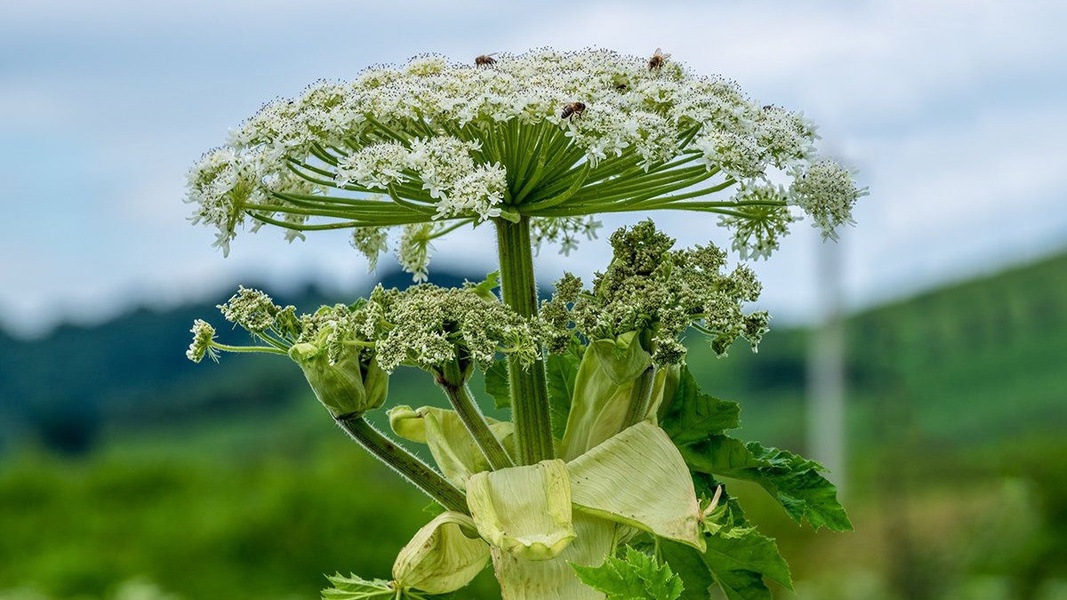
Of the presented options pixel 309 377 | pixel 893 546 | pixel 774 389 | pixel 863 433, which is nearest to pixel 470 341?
pixel 309 377

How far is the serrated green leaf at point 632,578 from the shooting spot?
2.69 m

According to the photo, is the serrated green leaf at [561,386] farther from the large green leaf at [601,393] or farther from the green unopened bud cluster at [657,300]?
the green unopened bud cluster at [657,300]

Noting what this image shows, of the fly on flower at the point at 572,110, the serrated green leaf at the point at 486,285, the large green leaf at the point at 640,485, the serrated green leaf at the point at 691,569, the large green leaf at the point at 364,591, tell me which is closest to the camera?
the fly on flower at the point at 572,110

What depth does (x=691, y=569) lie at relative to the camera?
317 centimetres

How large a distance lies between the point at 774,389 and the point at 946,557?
105 feet

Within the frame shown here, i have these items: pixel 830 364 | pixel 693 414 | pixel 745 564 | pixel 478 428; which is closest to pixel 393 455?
pixel 478 428

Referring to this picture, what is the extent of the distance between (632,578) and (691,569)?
1.71 ft

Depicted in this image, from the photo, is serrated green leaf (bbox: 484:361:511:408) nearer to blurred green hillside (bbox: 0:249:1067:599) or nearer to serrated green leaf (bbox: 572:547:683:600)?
serrated green leaf (bbox: 572:547:683:600)

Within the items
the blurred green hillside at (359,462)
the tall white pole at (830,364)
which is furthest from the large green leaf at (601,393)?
the tall white pole at (830,364)

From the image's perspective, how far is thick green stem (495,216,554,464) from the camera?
2979mm

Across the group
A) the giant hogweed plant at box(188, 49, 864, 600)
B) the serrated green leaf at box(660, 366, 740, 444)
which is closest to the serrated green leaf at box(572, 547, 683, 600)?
the giant hogweed plant at box(188, 49, 864, 600)

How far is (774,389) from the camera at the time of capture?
→ 156ft

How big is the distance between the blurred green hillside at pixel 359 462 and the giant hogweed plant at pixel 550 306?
3.22 m

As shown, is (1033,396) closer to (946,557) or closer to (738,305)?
(946,557)
